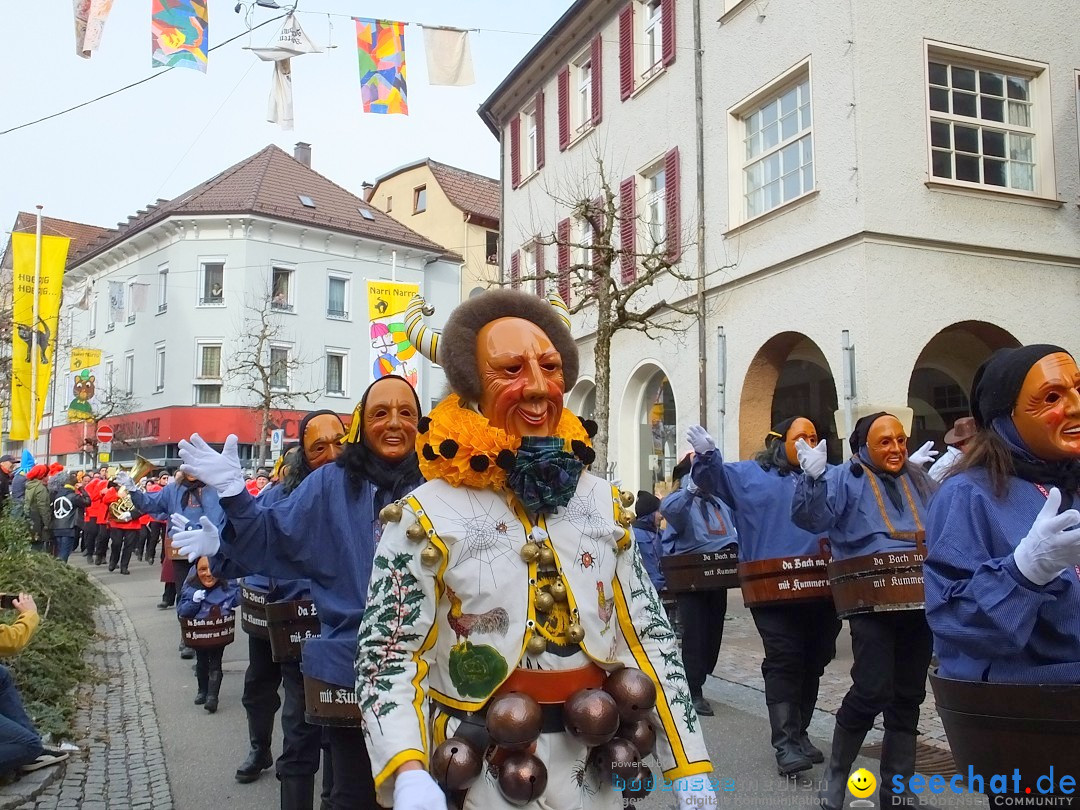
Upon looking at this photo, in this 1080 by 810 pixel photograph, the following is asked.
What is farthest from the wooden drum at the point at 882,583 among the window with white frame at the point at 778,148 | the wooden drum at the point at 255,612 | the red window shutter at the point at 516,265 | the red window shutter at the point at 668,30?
the red window shutter at the point at 516,265

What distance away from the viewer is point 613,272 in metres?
16.7

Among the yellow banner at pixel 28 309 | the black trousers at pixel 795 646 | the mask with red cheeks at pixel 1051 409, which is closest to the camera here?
the mask with red cheeks at pixel 1051 409

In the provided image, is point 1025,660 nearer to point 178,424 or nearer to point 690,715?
point 690,715

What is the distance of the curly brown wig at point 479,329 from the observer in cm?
254

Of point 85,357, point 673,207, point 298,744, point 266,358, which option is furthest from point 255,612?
point 266,358

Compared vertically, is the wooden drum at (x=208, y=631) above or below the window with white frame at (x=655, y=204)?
below

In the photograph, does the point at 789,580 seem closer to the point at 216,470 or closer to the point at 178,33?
the point at 216,470

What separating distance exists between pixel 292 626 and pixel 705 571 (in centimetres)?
324

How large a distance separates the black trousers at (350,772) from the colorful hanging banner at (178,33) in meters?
9.53

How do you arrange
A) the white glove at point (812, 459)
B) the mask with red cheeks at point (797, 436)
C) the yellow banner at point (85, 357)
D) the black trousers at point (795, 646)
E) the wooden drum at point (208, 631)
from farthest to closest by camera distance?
the yellow banner at point (85, 357), the wooden drum at point (208, 631), the mask with red cheeks at point (797, 436), the black trousers at point (795, 646), the white glove at point (812, 459)

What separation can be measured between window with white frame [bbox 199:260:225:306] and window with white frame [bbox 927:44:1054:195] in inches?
1060

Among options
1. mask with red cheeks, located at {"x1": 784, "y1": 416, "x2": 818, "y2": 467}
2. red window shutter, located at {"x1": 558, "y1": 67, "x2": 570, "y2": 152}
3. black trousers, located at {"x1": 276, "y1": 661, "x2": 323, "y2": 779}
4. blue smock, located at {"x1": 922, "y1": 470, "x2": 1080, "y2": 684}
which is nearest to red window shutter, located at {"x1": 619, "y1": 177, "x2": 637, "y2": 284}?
red window shutter, located at {"x1": 558, "y1": 67, "x2": 570, "y2": 152}

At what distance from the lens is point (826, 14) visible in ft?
38.3

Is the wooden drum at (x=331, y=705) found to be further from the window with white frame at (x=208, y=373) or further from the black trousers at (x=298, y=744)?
the window with white frame at (x=208, y=373)
